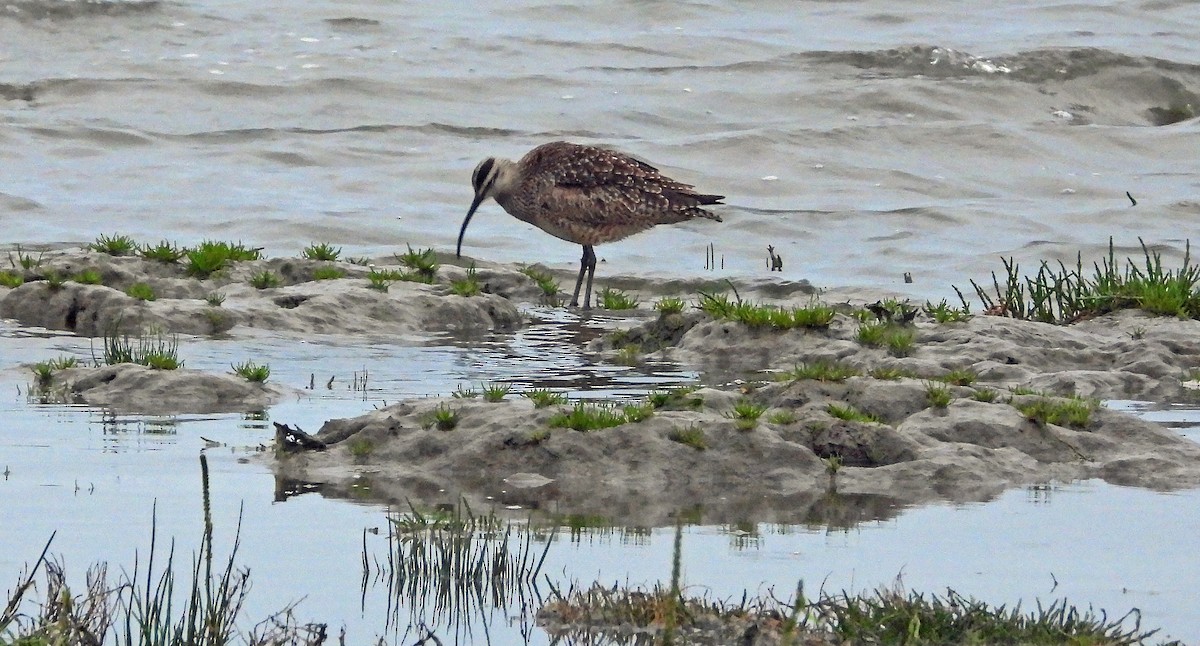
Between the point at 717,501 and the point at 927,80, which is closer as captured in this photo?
the point at 717,501

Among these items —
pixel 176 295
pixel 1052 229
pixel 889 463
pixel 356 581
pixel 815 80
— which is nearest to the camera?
pixel 356 581

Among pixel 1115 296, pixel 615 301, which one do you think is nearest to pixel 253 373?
pixel 615 301

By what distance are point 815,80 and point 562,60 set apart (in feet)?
14.4

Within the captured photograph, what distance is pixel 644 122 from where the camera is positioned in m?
27.4

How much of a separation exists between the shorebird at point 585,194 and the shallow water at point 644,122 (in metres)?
1.59

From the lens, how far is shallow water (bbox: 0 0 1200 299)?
802 inches

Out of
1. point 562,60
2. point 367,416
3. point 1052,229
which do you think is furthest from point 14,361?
point 562,60

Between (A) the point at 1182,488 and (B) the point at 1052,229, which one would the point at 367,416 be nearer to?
(A) the point at 1182,488

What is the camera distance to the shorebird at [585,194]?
1669cm

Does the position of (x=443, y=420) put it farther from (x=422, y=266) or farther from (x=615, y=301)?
(x=615, y=301)

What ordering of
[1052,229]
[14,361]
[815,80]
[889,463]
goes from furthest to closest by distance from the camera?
[815,80], [1052,229], [14,361], [889,463]

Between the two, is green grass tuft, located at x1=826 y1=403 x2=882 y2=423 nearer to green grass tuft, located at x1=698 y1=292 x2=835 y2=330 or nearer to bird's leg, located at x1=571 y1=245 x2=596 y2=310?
green grass tuft, located at x1=698 y1=292 x2=835 y2=330

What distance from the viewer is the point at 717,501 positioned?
7.84m

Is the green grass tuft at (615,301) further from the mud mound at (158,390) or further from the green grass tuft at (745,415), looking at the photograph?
the green grass tuft at (745,415)
